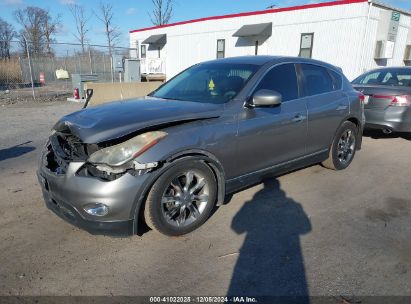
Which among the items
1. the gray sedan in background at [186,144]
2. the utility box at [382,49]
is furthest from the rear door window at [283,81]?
the utility box at [382,49]

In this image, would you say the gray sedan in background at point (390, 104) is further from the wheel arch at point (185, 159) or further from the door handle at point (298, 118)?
the wheel arch at point (185, 159)

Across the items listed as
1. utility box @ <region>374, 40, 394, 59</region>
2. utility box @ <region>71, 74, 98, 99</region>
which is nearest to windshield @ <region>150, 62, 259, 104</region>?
utility box @ <region>71, 74, 98, 99</region>

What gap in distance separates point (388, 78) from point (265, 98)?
18.1 feet

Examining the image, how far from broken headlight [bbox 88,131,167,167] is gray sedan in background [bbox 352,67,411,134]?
5.70 m

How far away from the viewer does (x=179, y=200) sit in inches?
129

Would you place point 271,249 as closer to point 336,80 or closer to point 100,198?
point 100,198

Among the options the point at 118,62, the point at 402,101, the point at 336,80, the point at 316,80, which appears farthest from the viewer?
the point at 118,62

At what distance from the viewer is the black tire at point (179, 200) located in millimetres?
3047

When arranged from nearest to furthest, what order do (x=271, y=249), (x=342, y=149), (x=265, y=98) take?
(x=271, y=249)
(x=265, y=98)
(x=342, y=149)

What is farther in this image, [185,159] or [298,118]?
[298,118]

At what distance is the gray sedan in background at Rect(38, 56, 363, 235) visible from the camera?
114 inches

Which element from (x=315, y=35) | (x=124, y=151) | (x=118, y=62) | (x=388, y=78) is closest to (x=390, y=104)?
(x=388, y=78)

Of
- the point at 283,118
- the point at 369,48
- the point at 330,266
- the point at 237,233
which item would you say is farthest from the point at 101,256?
the point at 369,48

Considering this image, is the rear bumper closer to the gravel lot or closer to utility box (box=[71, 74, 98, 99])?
the gravel lot
